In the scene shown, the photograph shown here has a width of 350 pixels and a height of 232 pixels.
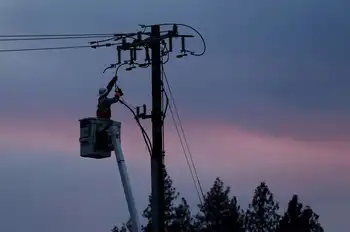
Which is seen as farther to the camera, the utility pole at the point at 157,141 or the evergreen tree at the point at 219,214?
the evergreen tree at the point at 219,214

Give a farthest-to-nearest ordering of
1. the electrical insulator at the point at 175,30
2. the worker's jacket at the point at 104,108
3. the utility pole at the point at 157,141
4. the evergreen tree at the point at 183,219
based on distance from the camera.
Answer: the evergreen tree at the point at 183,219
the worker's jacket at the point at 104,108
the electrical insulator at the point at 175,30
the utility pole at the point at 157,141

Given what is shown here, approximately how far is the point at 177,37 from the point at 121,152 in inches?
142

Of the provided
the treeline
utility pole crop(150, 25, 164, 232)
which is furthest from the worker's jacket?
the treeline

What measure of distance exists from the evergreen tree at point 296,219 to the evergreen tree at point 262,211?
337 centimetres

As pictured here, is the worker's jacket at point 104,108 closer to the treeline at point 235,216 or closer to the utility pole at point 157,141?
the utility pole at point 157,141

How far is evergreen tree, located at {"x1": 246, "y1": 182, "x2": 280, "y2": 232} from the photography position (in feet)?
264

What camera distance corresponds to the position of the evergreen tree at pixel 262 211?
8050 cm

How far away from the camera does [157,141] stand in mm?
30703

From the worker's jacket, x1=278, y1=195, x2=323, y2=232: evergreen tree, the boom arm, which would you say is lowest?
the boom arm

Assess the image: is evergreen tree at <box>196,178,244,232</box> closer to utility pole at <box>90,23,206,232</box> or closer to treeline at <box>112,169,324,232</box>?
treeline at <box>112,169,324,232</box>

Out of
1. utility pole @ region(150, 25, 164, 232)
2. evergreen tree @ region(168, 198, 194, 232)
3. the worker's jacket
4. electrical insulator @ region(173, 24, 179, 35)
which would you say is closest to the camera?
utility pole @ region(150, 25, 164, 232)

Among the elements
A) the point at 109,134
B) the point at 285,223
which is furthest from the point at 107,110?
the point at 285,223

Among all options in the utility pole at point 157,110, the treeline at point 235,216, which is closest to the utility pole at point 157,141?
the utility pole at point 157,110

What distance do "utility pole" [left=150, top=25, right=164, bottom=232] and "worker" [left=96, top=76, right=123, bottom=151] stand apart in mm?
1396
